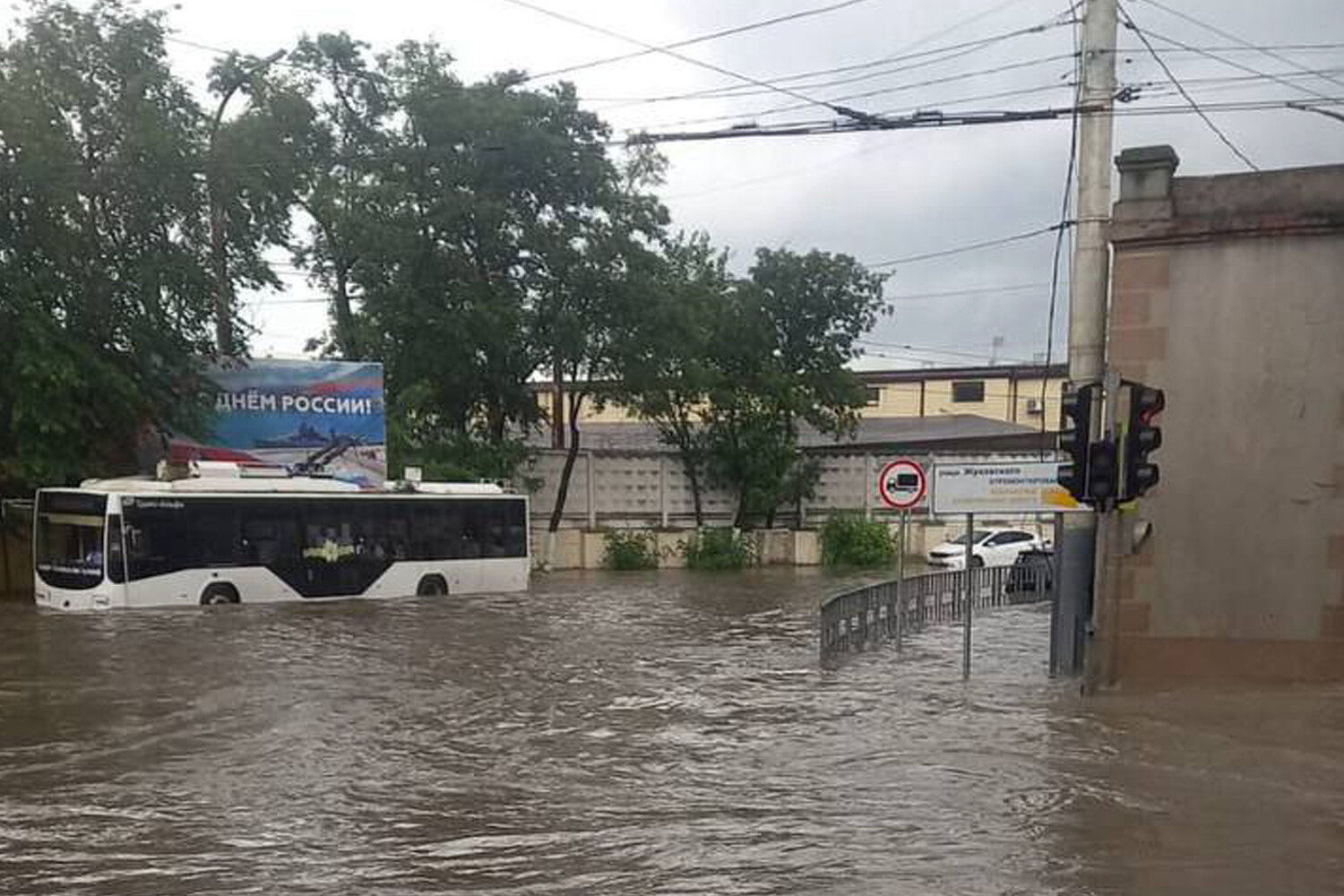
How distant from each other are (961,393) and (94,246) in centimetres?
4384

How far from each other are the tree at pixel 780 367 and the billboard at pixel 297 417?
1059 cm

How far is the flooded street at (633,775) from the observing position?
6434 millimetres

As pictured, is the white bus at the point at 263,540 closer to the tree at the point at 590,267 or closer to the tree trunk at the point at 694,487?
the tree at the point at 590,267

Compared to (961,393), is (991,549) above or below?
below

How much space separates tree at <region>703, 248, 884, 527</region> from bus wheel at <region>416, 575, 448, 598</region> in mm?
12172

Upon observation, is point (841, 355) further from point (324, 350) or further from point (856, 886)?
point (856, 886)

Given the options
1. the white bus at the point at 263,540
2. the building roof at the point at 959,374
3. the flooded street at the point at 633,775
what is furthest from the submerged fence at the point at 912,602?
the building roof at the point at 959,374

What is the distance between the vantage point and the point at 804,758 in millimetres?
9211

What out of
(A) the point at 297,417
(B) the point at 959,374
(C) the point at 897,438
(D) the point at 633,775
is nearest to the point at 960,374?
(B) the point at 959,374

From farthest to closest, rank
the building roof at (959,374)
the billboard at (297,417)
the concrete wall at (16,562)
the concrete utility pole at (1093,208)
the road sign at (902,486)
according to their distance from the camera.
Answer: the building roof at (959,374)
the billboard at (297,417)
the concrete wall at (16,562)
the road sign at (902,486)
the concrete utility pole at (1093,208)

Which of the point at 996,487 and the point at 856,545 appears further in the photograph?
the point at 856,545

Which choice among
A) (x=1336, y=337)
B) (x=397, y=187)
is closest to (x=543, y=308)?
(x=397, y=187)

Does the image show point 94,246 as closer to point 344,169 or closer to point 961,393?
point 344,169

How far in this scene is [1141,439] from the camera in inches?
421
